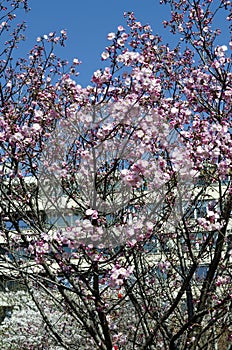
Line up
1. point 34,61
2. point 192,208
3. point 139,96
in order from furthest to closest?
point 34,61, point 192,208, point 139,96

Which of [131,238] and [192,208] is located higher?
[192,208]

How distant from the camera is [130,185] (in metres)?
3.07

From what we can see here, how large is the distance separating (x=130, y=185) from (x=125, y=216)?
2.48 ft

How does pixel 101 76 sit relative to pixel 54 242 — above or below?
above

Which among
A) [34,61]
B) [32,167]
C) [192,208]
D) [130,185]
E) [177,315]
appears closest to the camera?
[130,185]

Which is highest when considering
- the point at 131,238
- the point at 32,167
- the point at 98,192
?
the point at 32,167

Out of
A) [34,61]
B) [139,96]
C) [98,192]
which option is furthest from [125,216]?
[34,61]

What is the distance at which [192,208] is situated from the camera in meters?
4.13

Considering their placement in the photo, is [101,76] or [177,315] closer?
[101,76]

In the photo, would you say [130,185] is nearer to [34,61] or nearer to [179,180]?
[179,180]

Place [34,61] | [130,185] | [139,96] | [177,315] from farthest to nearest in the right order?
[34,61]
[177,315]
[139,96]
[130,185]

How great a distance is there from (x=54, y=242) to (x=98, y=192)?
47 cm

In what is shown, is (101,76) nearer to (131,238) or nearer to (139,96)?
(139,96)

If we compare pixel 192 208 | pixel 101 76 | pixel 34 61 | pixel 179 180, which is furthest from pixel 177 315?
pixel 34 61
